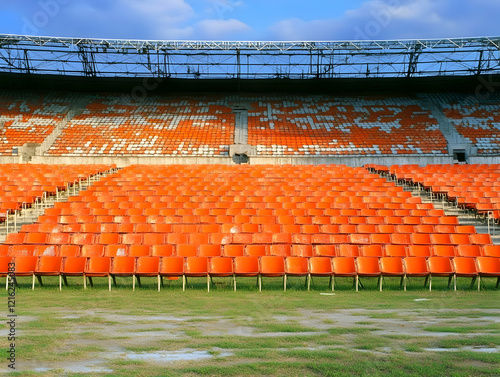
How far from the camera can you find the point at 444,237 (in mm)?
10930

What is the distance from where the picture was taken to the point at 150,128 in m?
30.4

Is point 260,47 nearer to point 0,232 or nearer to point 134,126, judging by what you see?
point 134,126

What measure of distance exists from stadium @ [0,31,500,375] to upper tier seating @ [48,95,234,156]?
16cm

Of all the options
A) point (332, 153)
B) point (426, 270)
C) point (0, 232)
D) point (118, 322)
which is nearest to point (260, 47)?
point (332, 153)

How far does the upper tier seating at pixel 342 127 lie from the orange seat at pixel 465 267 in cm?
1814

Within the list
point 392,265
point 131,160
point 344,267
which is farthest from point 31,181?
point 392,265

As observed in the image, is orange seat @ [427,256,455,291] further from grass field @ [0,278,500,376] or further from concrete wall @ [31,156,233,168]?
concrete wall @ [31,156,233,168]

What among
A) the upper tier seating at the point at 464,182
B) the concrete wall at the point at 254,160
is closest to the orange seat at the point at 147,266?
the upper tier seating at the point at 464,182

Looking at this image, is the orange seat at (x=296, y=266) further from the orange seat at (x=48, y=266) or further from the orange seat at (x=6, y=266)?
the orange seat at (x=6, y=266)

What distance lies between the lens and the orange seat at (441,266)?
358 inches

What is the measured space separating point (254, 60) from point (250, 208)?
21.8m

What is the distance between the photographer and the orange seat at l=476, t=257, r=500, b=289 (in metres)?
9.05

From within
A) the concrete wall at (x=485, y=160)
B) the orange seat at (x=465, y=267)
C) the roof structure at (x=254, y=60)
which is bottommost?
the orange seat at (x=465, y=267)

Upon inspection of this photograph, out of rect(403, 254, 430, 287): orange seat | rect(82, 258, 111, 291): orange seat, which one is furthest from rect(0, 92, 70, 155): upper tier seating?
rect(403, 254, 430, 287): orange seat
